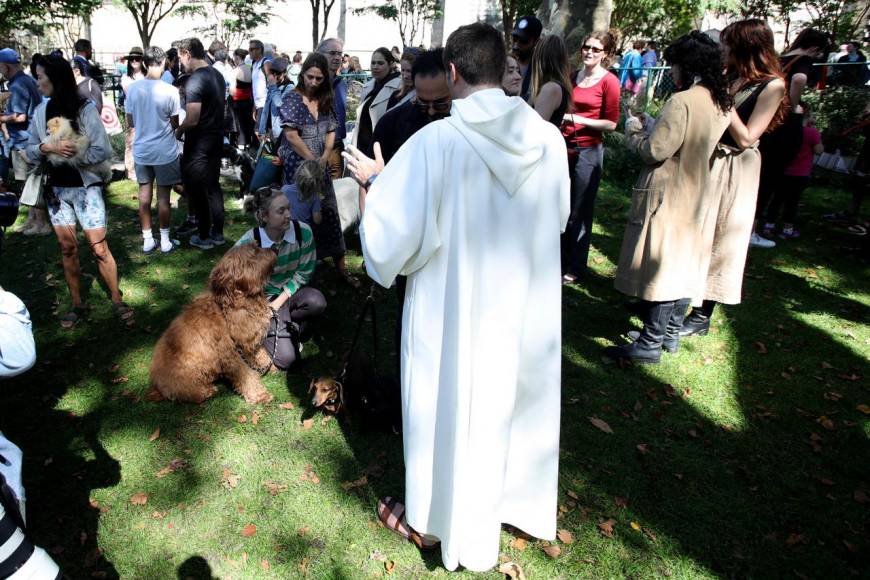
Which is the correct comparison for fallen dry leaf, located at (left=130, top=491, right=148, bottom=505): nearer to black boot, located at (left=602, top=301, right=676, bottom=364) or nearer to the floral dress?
the floral dress

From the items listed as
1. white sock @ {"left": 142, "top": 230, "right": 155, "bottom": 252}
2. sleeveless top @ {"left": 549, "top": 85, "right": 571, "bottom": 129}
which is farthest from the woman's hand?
white sock @ {"left": 142, "top": 230, "right": 155, "bottom": 252}

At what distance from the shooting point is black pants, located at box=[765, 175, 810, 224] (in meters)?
7.22

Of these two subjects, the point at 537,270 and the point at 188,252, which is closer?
the point at 537,270

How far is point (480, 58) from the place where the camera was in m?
2.15

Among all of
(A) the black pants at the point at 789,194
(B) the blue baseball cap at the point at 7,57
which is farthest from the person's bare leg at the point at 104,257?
(A) the black pants at the point at 789,194

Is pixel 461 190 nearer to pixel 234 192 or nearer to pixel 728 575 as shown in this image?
pixel 728 575

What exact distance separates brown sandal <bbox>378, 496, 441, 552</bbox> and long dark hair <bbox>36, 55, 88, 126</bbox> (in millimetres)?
3759

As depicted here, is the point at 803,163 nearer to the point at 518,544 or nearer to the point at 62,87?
the point at 518,544

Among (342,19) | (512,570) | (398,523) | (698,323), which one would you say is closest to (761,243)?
(698,323)

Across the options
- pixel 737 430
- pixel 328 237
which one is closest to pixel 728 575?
pixel 737 430

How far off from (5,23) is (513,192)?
17857mm

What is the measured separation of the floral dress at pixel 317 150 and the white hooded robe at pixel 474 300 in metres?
3.19

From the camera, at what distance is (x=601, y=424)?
380 cm

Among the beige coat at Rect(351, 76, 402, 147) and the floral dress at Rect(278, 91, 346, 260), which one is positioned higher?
the beige coat at Rect(351, 76, 402, 147)
